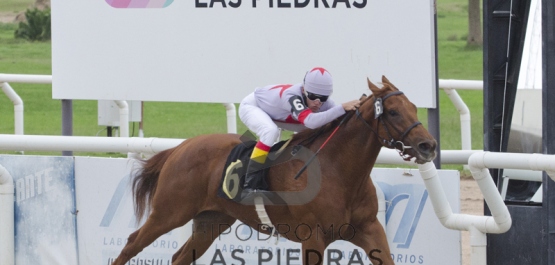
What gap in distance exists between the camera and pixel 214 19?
658cm

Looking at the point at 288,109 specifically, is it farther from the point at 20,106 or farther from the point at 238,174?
the point at 20,106

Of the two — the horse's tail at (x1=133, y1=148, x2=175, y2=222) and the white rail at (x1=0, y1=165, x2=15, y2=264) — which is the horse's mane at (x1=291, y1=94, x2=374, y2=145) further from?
the white rail at (x1=0, y1=165, x2=15, y2=264)

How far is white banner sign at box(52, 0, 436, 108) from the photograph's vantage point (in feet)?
19.7

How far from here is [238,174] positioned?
552cm

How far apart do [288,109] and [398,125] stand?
0.76 m

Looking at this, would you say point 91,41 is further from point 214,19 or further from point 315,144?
point 315,144

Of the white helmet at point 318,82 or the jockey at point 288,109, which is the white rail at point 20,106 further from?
the white helmet at point 318,82

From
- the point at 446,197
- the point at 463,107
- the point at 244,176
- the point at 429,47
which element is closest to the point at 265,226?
the point at 244,176

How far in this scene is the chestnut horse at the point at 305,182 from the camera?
16.6 feet

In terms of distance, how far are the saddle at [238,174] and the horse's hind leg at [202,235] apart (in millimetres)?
339

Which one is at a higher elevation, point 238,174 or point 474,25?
point 474,25

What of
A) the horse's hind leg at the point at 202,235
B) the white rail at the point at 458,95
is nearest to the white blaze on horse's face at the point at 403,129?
the horse's hind leg at the point at 202,235

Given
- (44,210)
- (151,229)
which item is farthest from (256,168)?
(44,210)

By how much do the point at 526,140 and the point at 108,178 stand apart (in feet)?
8.76
